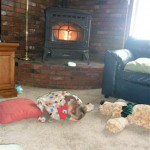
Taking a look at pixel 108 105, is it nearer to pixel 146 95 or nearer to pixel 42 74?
pixel 146 95

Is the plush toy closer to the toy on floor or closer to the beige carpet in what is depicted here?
the beige carpet

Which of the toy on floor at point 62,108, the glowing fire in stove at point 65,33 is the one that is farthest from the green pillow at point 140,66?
the glowing fire in stove at point 65,33

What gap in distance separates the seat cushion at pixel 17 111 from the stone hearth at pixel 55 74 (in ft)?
2.89

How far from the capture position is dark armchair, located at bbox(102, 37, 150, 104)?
2.26 m

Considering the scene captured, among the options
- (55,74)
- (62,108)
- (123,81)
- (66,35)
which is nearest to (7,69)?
(55,74)

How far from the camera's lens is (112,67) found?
2439mm

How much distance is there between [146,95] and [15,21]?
2.04 metres

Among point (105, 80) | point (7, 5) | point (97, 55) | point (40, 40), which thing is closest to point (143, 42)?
point (105, 80)

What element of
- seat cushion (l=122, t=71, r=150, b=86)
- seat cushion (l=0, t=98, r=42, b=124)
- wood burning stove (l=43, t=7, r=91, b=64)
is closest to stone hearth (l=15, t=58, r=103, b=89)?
wood burning stove (l=43, t=7, r=91, b=64)

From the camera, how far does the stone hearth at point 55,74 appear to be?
281 centimetres

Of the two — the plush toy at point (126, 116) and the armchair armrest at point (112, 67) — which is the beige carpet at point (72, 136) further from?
the armchair armrest at point (112, 67)

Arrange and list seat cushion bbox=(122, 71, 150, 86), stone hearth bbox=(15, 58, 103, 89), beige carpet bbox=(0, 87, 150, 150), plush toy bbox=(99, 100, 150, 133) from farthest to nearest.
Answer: stone hearth bbox=(15, 58, 103, 89)
seat cushion bbox=(122, 71, 150, 86)
plush toy bbox=(99, 100, 150, 133)
beige carpet bbox=(0, 87, 150, 150)

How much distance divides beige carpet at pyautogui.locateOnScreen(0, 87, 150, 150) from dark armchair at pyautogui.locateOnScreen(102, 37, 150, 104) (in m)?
0.56

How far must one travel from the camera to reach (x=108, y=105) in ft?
6.75
